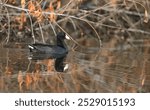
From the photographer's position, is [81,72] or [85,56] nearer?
[81,72]

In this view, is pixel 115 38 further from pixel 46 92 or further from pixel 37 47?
pixel 46 92

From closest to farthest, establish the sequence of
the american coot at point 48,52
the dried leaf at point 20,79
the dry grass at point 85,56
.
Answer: the dried leaf at point 20,79
the dry grass at point 85,56
the american coot at point 48,52

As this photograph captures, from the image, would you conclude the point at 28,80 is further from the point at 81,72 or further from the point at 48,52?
the point at 48,52

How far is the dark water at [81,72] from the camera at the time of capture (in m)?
7.31

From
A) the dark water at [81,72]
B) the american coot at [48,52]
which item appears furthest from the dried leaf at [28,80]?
the american coot at [48,52]

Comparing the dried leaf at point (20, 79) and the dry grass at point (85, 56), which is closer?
the dried leaf at point (20, 79)

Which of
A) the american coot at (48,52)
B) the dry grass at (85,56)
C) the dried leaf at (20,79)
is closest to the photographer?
the dried leaf at (20,79)

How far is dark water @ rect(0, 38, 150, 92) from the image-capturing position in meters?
7.31

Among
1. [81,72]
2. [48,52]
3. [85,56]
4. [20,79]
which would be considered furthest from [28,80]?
[48,52]

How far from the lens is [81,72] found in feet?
26.9

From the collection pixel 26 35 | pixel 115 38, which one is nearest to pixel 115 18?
pixel 115 38

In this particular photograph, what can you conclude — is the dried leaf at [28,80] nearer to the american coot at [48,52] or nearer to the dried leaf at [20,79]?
the dried leaf at [20,79]

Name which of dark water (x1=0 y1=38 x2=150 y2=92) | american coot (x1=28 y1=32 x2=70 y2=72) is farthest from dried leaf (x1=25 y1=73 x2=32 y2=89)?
american coot (x1=28 y1=32 x2=70 y2=72)

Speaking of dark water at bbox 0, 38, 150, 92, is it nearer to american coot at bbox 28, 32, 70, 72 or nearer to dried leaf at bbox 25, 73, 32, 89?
dried leaf at bbox 25, 73, 32, 89
